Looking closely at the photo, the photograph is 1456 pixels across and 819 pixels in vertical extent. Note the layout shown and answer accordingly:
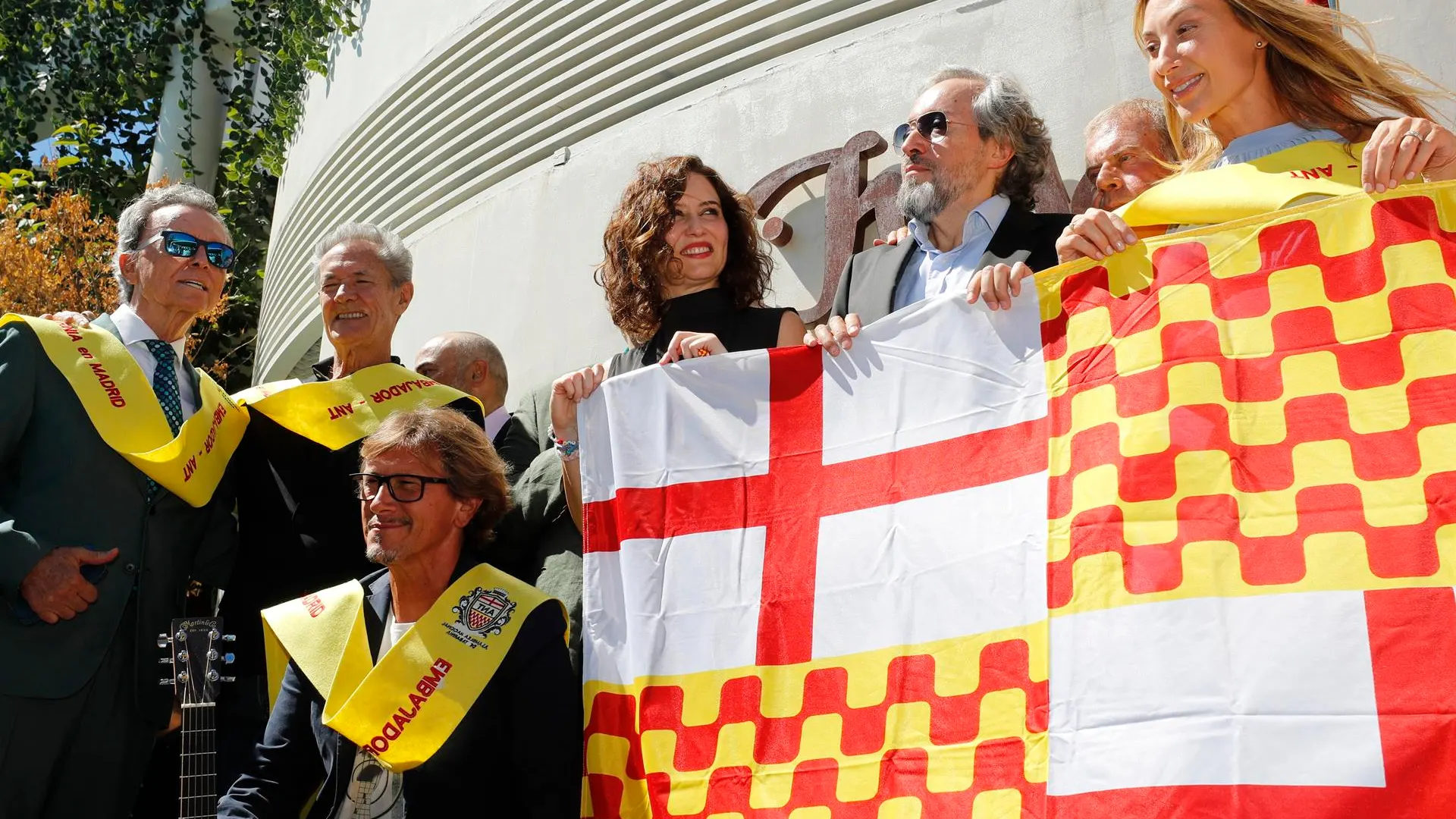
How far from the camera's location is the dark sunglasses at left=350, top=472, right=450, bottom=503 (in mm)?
3539

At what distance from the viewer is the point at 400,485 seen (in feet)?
11.6

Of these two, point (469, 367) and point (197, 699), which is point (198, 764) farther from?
point (469, 367)

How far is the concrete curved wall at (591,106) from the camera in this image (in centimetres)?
577

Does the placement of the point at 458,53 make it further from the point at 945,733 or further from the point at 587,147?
the point at 945,733

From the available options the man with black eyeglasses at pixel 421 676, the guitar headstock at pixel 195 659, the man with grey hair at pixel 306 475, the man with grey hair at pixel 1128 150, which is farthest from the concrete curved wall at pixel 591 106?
the guitar headstock at pixel 195 659

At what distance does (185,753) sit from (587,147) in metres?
4.86

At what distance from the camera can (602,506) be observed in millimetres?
3631

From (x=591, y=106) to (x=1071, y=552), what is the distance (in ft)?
18.4

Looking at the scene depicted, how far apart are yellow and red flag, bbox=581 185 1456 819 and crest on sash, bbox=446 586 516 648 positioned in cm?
23

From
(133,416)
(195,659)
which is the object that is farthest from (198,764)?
(133,416)

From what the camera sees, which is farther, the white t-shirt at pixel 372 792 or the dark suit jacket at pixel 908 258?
the dark suit jacket at pixel 908 258

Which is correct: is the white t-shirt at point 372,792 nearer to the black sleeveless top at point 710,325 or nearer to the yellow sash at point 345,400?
the yellow sash at point 345,400

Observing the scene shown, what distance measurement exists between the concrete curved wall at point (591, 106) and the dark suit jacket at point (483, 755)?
3.11m

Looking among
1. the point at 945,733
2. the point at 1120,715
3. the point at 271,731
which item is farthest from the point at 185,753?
the point at 1120,715
